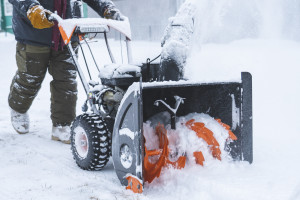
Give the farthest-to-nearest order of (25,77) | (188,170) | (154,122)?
1. (25,77)
2. (154,122)
3. (188,170)

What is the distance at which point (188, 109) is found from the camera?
3441mm

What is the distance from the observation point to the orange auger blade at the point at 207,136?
122 inches

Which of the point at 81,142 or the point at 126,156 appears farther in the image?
the point at 81,142

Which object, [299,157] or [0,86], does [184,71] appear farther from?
[0,86]

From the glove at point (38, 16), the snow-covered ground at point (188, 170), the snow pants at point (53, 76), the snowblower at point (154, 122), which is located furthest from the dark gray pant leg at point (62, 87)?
the snowblower at point (154, 122)

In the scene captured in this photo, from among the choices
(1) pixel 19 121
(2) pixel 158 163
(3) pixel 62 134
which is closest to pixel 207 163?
(2) pixel 158 163

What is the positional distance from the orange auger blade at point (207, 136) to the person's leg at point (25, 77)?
1825 millimetres

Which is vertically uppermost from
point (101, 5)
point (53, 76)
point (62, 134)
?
point (101, 5)

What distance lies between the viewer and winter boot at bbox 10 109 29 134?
4.53 m

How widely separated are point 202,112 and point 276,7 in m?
7.83

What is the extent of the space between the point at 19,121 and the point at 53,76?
2.20ft

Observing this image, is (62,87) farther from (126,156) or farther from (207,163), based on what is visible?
(207,163)

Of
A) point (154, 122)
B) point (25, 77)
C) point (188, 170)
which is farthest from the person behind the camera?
point (25, 77)

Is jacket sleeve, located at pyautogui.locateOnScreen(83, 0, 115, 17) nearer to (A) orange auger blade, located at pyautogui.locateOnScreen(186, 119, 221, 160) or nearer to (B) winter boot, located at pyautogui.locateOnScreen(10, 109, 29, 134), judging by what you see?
(B) winter boot, located at pyautogui.locateOnScreen(10, 109, 29, 134)
